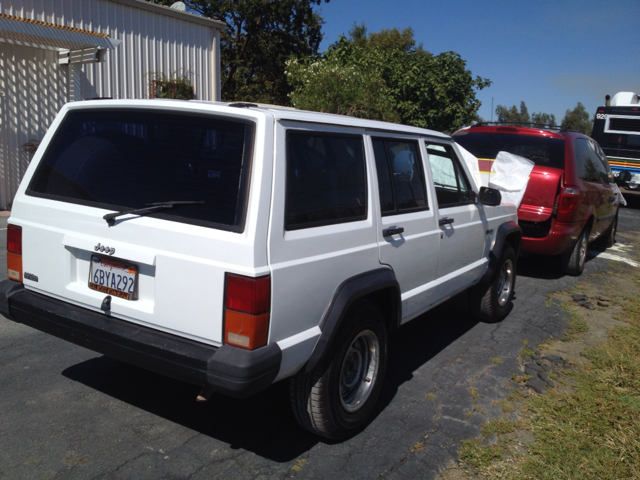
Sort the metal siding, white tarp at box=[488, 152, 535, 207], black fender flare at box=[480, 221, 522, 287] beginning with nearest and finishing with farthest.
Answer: black fender flare at box=[480, 221, 522, 287] → white tarp at box=[488, 152, 535, 207] → the metal siding

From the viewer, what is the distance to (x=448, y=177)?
186 inches

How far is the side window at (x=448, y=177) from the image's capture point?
448 cm

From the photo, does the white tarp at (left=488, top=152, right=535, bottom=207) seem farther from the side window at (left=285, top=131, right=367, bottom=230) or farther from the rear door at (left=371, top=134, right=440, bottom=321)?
the side window at (left=285, top=131, right=367, bottom=230)

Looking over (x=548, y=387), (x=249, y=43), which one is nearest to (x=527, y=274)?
(x=548, y=387)

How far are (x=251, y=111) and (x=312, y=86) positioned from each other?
41.1ft

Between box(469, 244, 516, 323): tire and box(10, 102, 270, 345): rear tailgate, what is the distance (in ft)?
11.2

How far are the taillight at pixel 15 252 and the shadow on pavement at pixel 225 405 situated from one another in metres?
0.89

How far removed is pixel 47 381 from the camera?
12.5ft

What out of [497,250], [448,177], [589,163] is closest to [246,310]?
[448,177]

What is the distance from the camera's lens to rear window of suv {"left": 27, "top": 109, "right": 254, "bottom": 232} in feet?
9.03

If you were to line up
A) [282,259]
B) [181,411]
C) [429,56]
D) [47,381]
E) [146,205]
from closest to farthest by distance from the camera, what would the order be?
1. [282,259]
2. [146,205]
3. [181,411]
4. [47,381]
5. [429,56]

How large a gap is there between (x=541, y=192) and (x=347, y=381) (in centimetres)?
462

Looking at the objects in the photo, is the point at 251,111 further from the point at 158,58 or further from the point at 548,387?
the point at 158,58

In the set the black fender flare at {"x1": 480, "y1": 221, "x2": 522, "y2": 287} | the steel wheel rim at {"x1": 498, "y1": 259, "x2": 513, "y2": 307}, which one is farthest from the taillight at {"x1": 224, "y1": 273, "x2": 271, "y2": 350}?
the steel wheel rim at {"x1": 498, "y1": 259, "x2": 513, "y2": 307}
